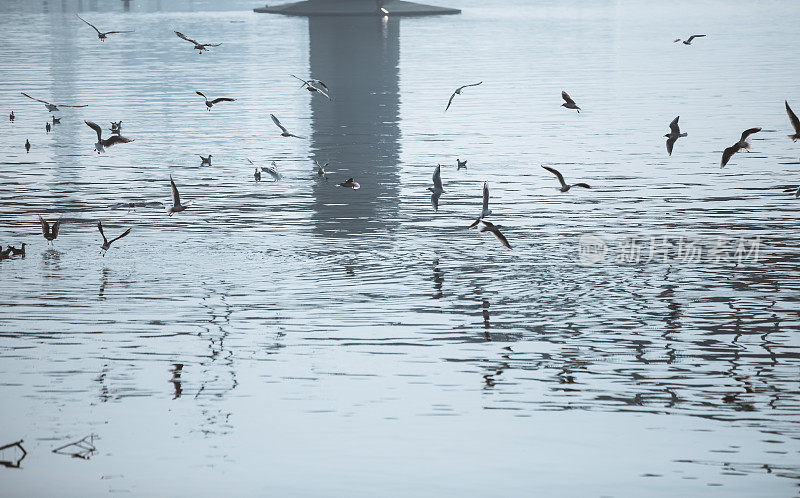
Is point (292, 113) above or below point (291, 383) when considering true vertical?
above

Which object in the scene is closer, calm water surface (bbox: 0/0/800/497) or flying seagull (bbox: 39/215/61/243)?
calm water surface (bbox: 0/0/800/497)

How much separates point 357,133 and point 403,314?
76.2 feet

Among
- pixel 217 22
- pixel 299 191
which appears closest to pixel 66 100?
pixel 299 191

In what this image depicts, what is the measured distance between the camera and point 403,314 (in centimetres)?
1856

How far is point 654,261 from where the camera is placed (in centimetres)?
2180

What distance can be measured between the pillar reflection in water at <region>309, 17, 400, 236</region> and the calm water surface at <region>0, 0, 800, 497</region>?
0.22 metres

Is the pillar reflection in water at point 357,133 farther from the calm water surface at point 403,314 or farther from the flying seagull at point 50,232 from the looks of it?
the flying seagull at point 50,232

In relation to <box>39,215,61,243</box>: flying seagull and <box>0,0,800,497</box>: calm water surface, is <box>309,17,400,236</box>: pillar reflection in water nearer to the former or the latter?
<box>0,0,800,497</box>: calm water surface

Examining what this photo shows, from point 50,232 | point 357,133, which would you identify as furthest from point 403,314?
point 357,133

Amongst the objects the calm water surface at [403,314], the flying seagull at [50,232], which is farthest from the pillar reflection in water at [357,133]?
the flying seagull at [50,232]

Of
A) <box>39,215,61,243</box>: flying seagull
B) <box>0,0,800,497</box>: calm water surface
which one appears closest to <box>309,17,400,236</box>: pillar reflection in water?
<box>0,0,800,497</box>: calm water surface

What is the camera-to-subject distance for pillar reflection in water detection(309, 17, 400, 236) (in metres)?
26.9

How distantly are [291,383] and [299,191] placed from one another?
14341mm

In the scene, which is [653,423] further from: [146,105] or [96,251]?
[146,105]
